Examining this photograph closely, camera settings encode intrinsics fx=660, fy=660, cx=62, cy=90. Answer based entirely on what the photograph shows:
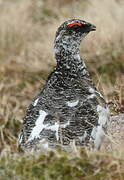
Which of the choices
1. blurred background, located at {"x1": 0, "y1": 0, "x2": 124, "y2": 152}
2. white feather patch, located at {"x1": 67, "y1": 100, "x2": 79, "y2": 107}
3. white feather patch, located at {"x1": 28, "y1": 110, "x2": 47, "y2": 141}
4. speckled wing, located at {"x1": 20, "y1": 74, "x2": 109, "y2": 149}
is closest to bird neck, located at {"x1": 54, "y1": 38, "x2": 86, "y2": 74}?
speckled wing, located at {"x1": 20, "y1": 74, "x2": 109, "y2": 149}

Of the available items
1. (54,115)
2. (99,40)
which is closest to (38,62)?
(99,40)

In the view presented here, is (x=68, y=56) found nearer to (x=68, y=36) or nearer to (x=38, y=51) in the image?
(x=68, y=36)

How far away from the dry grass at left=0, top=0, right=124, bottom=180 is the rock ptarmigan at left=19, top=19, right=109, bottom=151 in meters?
2.38

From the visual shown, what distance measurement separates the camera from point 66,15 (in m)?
11.8

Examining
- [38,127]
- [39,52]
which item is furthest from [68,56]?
[39,52]

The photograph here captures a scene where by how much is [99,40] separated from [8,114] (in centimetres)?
209

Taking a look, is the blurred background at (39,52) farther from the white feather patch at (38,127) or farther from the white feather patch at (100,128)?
the white feather patch at (38,127)

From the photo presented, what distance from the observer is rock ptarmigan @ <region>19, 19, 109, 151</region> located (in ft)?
15.8

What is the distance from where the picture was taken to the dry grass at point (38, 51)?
9.25 m

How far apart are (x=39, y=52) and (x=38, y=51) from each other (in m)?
0.08

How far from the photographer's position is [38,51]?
1060 cm

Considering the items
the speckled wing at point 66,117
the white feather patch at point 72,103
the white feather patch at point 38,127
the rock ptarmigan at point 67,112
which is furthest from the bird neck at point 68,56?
the white feather patch at point 38,127

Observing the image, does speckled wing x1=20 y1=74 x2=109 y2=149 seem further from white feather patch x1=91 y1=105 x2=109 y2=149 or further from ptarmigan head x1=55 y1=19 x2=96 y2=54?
ptarmigan head x1=55 y1=19 x2=96 y2=54

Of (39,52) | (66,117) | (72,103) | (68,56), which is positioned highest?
(39,52)
